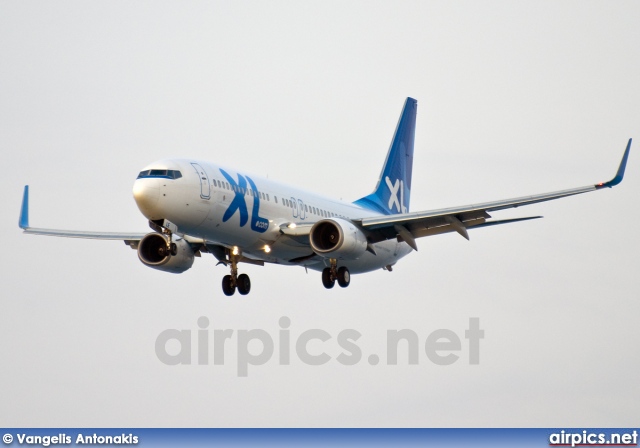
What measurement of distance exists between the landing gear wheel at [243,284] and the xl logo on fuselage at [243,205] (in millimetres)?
3964

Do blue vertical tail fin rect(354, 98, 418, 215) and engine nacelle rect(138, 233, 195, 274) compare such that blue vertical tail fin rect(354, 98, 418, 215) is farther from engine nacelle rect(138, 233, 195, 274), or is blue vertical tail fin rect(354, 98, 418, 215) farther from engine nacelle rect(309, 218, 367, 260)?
engine nacelle rect(138, 233, 195, 274)

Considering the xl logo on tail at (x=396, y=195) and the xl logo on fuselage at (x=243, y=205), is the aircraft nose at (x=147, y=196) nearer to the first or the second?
the xl logo on fuselage at (x=243, y=205)

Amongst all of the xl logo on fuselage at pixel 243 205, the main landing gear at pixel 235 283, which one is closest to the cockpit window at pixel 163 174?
the xl logo on fuselage at pixel 243 205

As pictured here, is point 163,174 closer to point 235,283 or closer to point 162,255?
point 162,255

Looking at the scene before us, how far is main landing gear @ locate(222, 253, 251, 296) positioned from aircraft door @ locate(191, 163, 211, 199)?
596 centimetres

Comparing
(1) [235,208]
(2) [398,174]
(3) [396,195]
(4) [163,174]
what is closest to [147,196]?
(4) [163,174]

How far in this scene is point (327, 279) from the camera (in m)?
48.4

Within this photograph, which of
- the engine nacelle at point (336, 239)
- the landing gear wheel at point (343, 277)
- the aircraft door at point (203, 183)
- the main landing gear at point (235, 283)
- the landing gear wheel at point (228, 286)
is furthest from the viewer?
the landing gear wheel at point (343, 277)

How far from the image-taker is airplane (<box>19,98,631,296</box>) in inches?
1626

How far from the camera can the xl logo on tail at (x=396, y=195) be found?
59156 millimetres

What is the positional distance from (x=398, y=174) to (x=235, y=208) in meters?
19.3

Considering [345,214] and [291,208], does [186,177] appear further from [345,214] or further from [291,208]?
[345,214]

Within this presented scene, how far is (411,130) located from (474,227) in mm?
17512

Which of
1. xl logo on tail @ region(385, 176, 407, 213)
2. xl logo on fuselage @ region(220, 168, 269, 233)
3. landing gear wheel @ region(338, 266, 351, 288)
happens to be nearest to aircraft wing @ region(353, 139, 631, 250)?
landing gear wheel @ region(338, 266, 351, 288)
